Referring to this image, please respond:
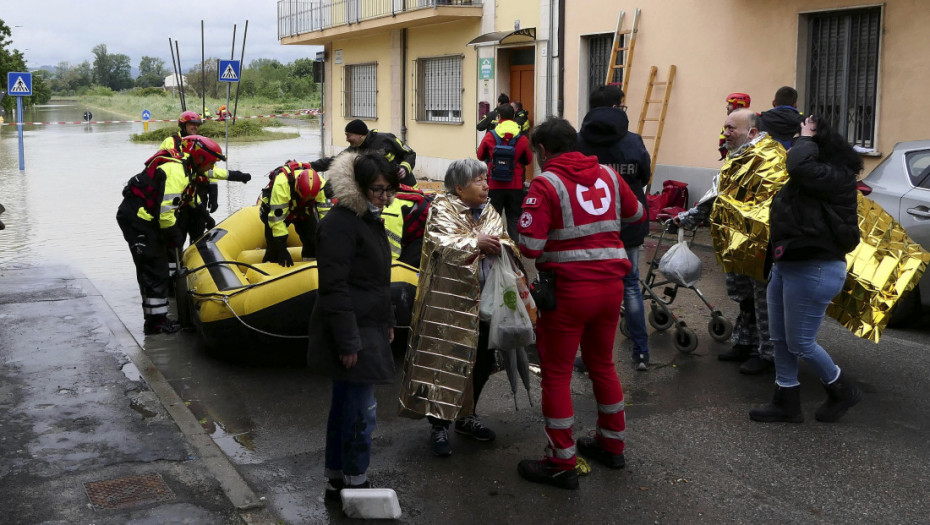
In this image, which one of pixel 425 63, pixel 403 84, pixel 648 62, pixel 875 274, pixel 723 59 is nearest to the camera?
pixel 875 274

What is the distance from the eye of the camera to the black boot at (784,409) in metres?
5.71

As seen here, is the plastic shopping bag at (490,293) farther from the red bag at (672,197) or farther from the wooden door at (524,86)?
the wooden door at (524,86)

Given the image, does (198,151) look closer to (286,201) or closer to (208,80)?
(286,201)

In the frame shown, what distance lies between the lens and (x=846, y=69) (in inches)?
500

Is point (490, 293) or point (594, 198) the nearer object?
point (594, 198)

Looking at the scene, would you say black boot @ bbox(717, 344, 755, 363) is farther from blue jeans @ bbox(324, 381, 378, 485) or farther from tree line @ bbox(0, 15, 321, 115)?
tree line @ bbox(0, 15, 321, 115)

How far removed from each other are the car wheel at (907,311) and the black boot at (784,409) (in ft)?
9.10

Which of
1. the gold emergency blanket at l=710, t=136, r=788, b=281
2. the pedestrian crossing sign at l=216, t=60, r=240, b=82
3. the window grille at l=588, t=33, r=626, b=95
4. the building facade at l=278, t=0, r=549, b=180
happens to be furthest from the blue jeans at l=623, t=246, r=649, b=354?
the pedestrian crossing sign at l=216, t=60, r=240, b=82

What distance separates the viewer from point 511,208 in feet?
35.2

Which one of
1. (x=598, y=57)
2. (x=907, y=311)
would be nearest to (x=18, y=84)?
(x=598, y=57)

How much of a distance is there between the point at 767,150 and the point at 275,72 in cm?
8607

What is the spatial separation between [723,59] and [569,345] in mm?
10808

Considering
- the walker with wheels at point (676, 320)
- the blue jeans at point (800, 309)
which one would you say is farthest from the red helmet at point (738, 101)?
the blue jeans at point (800, 309)

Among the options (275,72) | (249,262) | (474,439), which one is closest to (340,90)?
(249,262)
